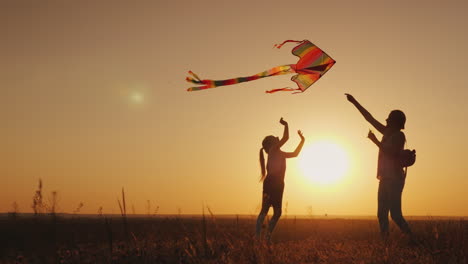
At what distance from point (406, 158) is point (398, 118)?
62 centimetres

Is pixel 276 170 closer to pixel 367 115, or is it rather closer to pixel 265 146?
pixel 265 146

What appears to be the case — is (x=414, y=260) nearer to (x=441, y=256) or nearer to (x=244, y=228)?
(x=441, y=256)

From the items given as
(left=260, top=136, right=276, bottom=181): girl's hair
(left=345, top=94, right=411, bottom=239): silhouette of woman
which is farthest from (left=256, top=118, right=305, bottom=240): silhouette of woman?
(left=345, top=94, right=411, bottom=239): silhouette of woman

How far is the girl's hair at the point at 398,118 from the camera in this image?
777 centimetres

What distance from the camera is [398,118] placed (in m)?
7.78

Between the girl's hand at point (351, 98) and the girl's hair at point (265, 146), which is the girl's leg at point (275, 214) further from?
the girl's hand at point (351, 98)

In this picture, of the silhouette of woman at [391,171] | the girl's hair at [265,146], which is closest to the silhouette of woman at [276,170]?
the girl's hair at [265,146]

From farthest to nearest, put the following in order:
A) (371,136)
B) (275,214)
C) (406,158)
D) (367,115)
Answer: (275,214)
(367,115)
(406,158)
(371,136)

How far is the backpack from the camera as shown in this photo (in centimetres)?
777

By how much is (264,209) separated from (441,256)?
3.94 meters

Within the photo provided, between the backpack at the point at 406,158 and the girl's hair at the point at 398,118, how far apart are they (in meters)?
0.39

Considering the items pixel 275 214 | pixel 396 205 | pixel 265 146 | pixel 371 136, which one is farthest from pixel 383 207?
pixel 265 146

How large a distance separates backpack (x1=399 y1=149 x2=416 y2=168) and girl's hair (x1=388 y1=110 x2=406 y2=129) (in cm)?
39

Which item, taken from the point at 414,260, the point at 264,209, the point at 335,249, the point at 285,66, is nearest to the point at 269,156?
the point at 264,209
